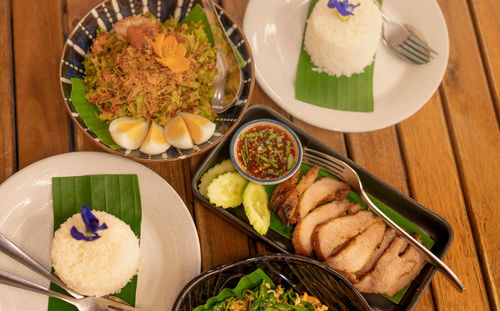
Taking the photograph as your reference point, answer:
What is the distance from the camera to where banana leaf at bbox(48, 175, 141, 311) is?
199cm

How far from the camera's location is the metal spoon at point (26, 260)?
1.83 meters

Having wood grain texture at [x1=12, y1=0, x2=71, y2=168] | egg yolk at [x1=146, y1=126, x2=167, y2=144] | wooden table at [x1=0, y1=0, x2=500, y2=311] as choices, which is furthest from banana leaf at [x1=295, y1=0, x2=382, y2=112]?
wood grain texture at [x1=12, y1=0, x2=71, y2=168]

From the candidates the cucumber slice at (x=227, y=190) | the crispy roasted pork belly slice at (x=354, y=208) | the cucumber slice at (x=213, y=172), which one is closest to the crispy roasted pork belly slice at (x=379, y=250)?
the crispy roasted pork belly slice at (x=354, y=208)

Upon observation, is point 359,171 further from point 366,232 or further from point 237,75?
point 237,75

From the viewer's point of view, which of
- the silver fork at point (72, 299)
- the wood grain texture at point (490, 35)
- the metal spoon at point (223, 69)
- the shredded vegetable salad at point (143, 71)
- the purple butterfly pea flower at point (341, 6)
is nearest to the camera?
the silver fork at point (72, 299)

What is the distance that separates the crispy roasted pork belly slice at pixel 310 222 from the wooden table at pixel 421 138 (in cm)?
22

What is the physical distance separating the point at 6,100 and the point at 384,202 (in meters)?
2.11

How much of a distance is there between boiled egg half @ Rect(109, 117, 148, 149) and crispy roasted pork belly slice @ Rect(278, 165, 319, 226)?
2.59 feet

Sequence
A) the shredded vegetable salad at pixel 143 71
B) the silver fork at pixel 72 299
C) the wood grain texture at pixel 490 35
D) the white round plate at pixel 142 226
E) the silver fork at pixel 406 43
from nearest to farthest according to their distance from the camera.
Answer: the silver fork at pixel 72 299 < the white round plate at pixel 142 226 < the shredded vegetable salad at pixel 143 71 < the silver fork at pixel 406 43 < the wood grain texture at pixel 490 35

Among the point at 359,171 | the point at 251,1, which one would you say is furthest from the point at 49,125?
the point at 359,171

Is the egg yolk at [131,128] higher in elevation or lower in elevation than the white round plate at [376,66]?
lower

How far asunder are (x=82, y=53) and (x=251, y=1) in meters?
0.99

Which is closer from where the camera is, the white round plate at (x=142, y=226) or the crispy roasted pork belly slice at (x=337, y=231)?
the white round plate at (x=142, y=226)

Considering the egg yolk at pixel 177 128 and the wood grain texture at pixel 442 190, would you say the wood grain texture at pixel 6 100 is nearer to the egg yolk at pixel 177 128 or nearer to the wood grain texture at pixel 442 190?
the egg yolk at pixel 177 128
